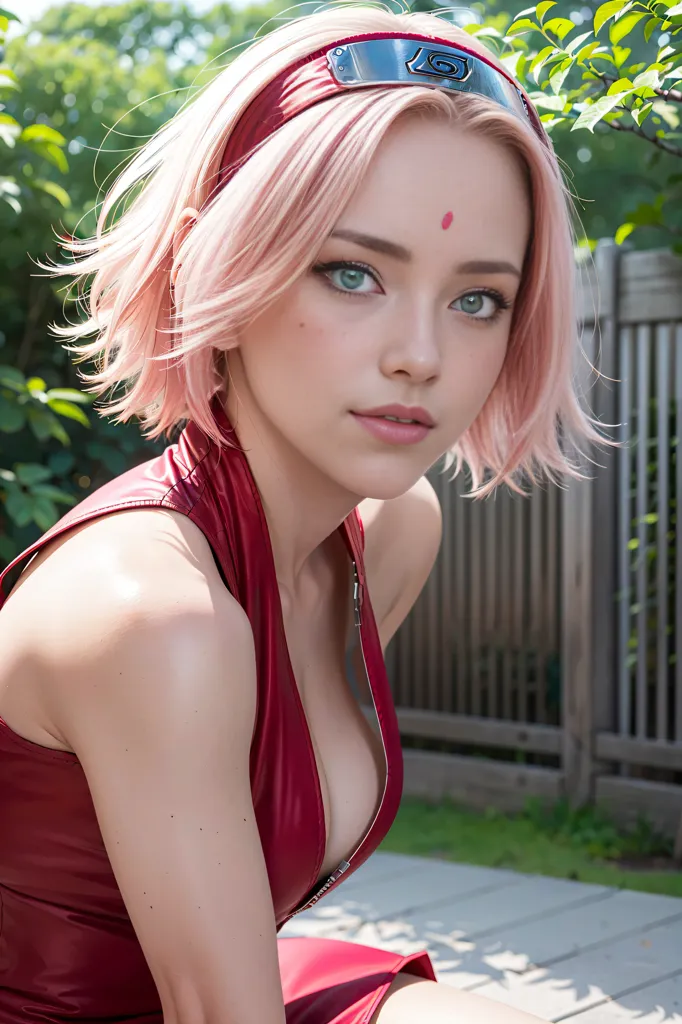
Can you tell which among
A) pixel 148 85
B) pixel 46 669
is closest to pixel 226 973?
pixel 46 669

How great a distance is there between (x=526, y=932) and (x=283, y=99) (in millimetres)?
2439

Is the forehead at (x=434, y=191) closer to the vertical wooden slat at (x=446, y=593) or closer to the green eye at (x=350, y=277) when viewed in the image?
the green eye at (x=350, y=277)

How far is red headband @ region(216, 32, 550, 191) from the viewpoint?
1.40 meters

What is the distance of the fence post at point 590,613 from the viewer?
4.56m

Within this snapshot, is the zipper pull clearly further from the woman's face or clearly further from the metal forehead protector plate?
the metal forehead protector plate

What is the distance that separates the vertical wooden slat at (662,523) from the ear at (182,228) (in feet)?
10.4

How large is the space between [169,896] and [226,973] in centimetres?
10

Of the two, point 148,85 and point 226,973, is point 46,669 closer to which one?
point 226,973

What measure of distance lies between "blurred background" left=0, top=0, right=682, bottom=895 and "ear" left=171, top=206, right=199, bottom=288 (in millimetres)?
2114

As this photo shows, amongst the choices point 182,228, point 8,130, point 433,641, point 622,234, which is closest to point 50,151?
point 8,130

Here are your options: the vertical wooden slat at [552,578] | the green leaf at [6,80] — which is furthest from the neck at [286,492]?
the vertical wooden slat at [552,578]

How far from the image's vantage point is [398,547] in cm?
217

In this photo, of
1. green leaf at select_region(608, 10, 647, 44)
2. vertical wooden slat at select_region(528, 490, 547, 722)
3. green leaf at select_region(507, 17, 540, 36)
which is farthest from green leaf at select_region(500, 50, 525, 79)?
vertical wooden slat at select_region(528, 490, 547, 722)

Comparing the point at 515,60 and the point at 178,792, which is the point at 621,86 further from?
the point at 178,792
